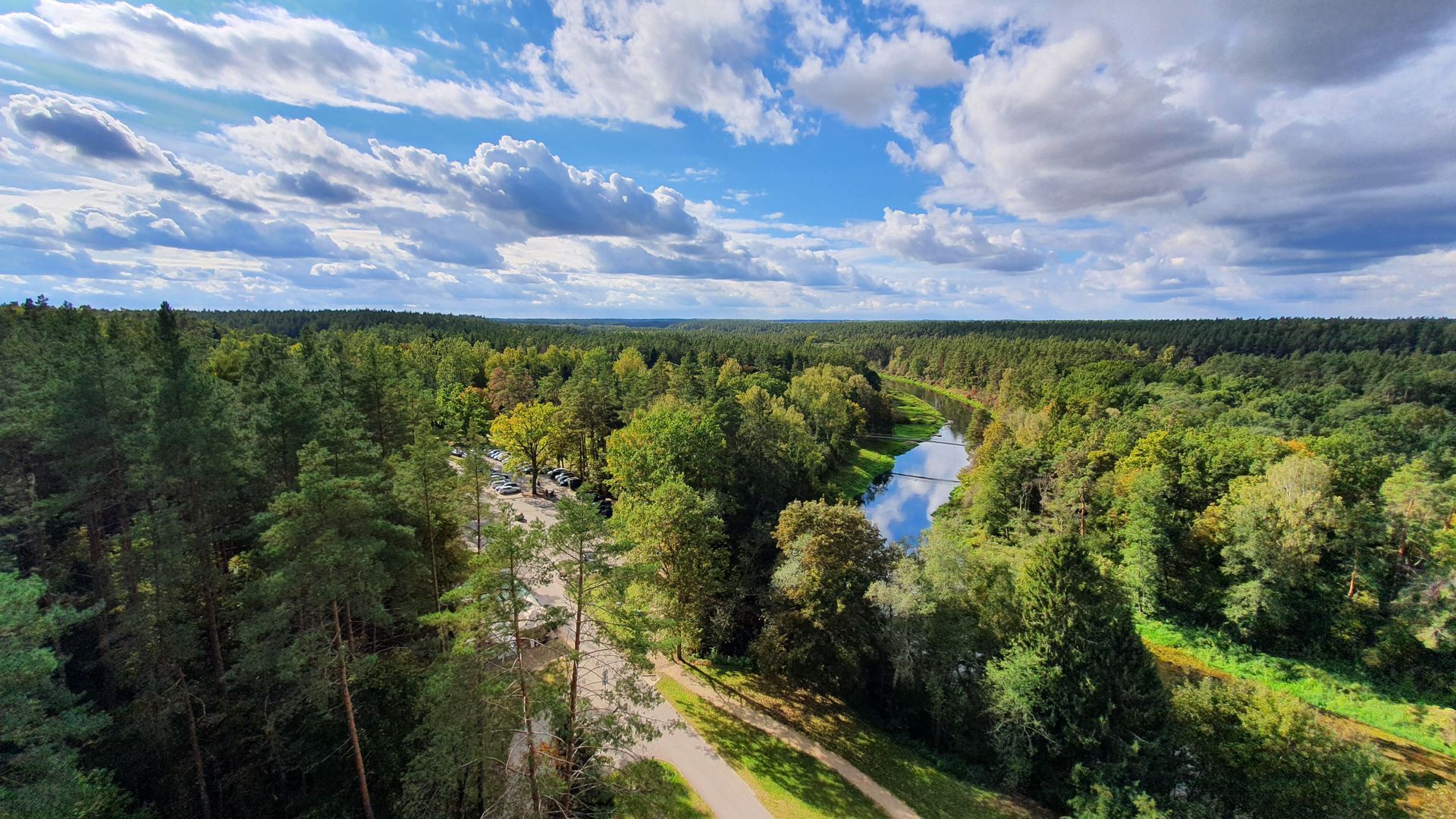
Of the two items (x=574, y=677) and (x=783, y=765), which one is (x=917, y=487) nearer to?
(x=783, y=765)

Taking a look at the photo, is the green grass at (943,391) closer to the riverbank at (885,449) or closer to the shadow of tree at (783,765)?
the riverbank at (885,449)

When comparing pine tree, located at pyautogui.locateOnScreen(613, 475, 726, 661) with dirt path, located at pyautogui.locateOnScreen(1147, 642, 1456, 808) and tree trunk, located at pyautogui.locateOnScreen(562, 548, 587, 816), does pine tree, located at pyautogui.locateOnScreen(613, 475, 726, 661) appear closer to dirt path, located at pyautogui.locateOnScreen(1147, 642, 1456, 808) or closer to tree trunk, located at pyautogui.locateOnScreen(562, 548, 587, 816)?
tree trunk, located at pyautogui.locateOnScreen(562, 548, 587, 816)

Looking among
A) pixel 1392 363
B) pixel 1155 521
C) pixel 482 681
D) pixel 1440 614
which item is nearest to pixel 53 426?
pixel 482 681

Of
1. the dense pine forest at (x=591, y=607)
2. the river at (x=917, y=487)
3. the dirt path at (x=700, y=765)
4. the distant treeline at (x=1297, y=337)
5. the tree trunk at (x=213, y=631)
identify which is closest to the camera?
the dense pine forest at (x=591, y=607)

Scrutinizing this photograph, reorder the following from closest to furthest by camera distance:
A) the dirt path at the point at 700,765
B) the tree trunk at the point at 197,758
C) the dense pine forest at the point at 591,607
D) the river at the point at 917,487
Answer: the dense pine forest at the point at 591,607, the tree trunk at the point at 197,758, the dirt path at the point at 700,765, the river at the point at 917,487

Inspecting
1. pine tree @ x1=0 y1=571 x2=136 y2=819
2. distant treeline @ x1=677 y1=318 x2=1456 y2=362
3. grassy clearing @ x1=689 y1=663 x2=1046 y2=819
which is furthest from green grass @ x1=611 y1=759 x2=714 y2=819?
distant treeline @ x1=677 y1=318 x2=1456 y2=362

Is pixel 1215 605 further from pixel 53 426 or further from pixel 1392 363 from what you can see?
pixel 1392 363

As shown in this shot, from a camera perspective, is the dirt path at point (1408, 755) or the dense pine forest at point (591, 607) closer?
the dense pine forest at point (591, 607)

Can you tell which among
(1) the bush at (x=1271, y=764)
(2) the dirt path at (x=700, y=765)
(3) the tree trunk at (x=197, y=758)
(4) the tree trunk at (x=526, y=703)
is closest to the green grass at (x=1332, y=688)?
(1) the bush at (x=1271, y=764)
